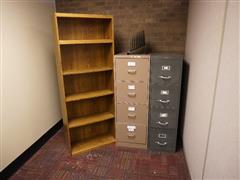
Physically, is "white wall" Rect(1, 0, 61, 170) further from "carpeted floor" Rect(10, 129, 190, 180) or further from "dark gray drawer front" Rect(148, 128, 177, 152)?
"dark gray drawer front" Rect(148, 128, 177, 152)

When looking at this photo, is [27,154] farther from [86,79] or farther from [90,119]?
[86,79]

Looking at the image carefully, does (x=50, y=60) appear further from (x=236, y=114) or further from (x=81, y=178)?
(x=236, y=114)

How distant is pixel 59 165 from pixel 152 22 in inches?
91.2

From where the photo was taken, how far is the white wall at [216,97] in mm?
907

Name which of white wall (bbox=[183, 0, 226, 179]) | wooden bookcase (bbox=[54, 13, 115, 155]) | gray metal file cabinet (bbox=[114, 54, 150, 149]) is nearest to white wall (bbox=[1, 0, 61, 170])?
wooden bookcase (bbox=[54, 13, 115, 155])

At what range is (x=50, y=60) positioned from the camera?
2.58m

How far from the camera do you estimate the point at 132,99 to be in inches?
87.0

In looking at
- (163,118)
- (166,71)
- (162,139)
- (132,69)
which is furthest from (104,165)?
(166,71)

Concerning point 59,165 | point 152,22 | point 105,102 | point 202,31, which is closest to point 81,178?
point 59,165

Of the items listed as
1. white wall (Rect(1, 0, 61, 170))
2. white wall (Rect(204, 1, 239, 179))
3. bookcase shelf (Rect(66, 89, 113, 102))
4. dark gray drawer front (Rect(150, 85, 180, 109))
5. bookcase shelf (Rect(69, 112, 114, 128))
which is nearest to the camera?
white wall (Rect(204, 1, 239, 179))

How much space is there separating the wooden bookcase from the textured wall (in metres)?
0.39

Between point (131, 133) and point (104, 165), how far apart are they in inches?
21.4

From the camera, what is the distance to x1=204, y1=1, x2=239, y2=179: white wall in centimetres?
87

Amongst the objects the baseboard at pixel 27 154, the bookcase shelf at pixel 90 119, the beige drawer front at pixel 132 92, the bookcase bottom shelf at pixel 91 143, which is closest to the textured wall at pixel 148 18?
the beige drawer front at pixel 132 92
